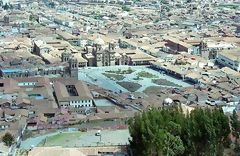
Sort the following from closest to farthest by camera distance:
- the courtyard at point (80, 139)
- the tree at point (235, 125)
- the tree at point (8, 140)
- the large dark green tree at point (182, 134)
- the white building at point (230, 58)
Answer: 1. the large dark green tree at point (182, 134)
2. the tree at point (235, 125)
3. the courtyard at point (80, 139)
4. the tree at point (8, 140)
5. the white building at point (230, 58)

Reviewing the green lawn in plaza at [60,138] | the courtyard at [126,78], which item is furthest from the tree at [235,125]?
the courtyard at [126,78]

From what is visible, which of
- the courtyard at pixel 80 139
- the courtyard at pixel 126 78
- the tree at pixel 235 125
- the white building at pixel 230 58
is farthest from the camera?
the white building at pixel 230 58

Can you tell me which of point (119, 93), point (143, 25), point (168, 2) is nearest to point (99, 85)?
point (119, 93)

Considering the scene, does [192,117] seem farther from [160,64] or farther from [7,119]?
[160,64]

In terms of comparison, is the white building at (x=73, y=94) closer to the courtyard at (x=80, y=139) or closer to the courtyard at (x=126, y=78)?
the courtyard at (x=126, y=78)

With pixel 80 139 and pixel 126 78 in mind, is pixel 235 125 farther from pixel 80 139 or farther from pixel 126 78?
pixel 126 78

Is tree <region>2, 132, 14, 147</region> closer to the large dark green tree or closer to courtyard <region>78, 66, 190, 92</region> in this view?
the large dark green tree
